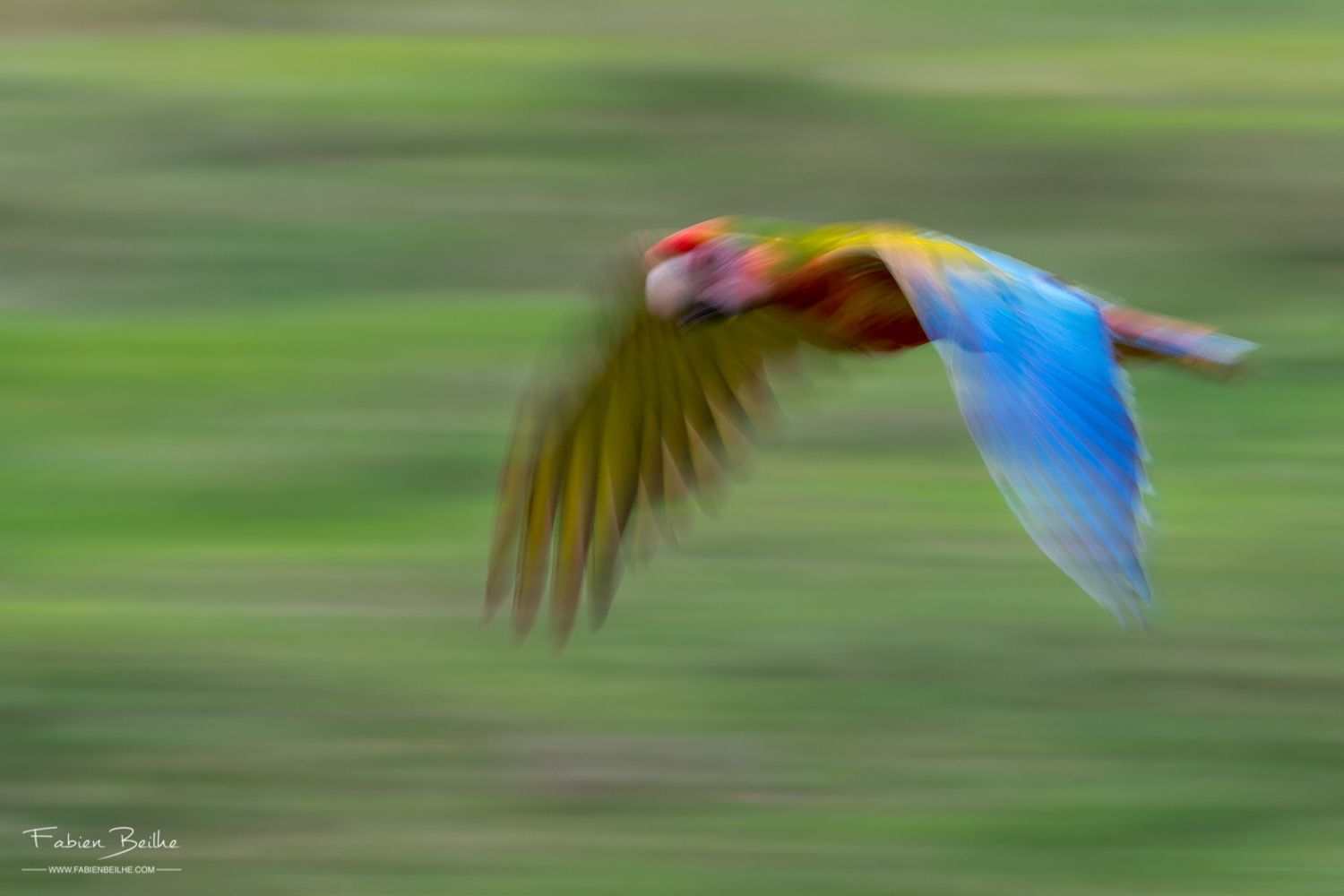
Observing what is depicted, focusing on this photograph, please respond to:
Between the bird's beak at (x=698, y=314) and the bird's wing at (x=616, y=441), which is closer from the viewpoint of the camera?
the bird's beak at (x=698, y=314)

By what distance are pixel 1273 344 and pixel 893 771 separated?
2.06m

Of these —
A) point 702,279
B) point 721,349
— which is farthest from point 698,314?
point 721,349

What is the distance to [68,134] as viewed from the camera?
22.9ft

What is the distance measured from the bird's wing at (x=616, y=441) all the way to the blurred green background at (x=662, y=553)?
182mm

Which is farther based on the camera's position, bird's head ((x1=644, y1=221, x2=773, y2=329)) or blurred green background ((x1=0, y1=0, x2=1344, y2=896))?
blurred green background ((x1=0, y1=0, x2=1344, y2=896))

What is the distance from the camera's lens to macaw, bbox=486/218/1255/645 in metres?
3.65

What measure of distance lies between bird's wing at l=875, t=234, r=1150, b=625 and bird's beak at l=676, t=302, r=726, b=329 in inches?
16.8

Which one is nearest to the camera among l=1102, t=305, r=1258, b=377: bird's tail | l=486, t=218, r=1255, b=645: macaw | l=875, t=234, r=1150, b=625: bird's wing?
l=875, t=234, r=1150, b=625: bird's wing

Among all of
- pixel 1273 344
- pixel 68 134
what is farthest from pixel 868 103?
pixel 68 134

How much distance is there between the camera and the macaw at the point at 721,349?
12.0 feet
